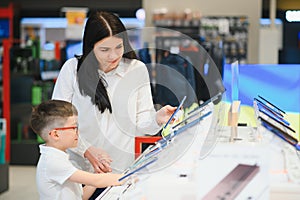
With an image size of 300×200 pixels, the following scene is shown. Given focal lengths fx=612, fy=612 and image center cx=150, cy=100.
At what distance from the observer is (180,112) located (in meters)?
2.75

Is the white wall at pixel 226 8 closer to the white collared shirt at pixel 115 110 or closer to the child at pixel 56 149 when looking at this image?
the white collared shirt at pixel 115 110

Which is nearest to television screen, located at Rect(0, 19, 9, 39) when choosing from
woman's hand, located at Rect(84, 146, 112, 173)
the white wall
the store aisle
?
the white wall

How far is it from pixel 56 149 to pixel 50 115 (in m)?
0.15

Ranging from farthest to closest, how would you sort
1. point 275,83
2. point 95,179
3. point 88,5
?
point 88,5 → point 275,83 → point 95,179

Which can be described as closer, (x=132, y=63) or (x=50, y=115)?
(x=50, y=115)

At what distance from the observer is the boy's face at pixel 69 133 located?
2637mm

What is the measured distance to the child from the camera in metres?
2.56

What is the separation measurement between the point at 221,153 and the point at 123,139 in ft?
4.10

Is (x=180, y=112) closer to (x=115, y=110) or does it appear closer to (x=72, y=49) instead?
(x=115, y=110)

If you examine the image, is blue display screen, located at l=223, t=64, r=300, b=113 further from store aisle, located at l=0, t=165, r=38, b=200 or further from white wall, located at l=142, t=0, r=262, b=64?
white wall, located at l=142, t=0, r=262, b=64

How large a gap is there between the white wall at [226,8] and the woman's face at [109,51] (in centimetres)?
997

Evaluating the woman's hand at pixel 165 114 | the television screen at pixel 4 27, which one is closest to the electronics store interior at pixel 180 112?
the woman's hand at pixel 165 114

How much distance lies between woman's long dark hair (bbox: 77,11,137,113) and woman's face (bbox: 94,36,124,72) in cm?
3

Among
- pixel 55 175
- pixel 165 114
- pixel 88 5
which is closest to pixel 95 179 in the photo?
pixel 55 175
